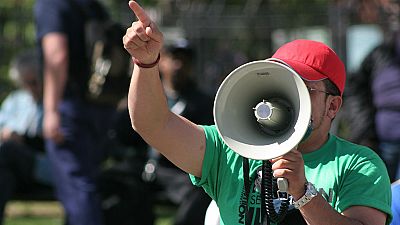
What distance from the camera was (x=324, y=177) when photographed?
3178 millimetres

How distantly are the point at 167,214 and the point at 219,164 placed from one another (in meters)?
5.67

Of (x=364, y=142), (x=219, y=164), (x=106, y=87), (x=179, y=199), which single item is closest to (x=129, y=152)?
(x=179, y=199)

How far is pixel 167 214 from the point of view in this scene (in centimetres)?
892

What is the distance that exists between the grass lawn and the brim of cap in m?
5.20

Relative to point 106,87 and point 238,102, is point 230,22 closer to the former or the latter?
point 106,87

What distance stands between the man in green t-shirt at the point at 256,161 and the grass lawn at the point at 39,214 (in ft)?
16.4

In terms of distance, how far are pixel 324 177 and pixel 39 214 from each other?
6.55 metres

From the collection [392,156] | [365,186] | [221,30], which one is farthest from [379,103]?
[221,30]

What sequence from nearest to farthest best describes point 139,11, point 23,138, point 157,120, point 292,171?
point 292,171, point 139,11, point 157,120, point 23,138

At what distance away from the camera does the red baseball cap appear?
3121 millimetres

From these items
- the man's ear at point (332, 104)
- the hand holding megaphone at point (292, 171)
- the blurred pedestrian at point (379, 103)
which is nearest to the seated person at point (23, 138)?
the blurred pedestrian at point (379, 103)

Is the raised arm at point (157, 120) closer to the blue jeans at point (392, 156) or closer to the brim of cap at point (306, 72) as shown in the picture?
the brim of cap at point (306, 72)

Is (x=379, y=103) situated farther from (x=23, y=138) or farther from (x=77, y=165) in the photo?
(x=23, y=138)

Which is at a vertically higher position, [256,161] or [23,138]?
[256,161]
